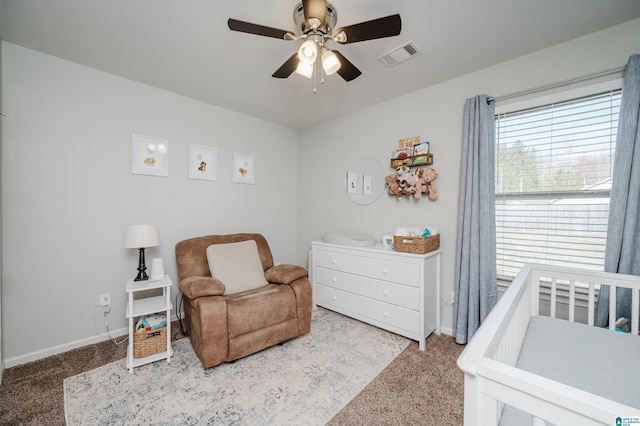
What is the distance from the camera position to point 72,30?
1792mm

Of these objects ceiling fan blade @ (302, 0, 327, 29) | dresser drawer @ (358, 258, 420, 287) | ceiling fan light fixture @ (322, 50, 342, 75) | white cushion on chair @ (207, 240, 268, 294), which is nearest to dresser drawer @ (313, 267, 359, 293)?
dresser drawer @ (358, 258, 420, 287)

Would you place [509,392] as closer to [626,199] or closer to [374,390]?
[374,390]

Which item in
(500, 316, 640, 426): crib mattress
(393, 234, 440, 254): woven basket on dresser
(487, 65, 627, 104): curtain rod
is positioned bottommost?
(500, 316, 640, 426): crib mattress

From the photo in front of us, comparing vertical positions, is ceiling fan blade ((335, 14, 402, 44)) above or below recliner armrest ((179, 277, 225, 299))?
above

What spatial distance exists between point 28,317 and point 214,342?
152cm

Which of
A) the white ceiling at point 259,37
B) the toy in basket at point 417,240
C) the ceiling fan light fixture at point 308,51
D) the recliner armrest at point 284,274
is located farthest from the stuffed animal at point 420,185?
the ceiling fan light fixture at point 308,51

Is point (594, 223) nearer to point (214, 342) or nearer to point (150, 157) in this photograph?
point (214, 342)

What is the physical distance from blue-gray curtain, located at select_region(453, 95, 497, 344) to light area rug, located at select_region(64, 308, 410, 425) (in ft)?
2.19

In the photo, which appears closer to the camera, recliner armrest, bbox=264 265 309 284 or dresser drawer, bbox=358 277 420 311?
dresser drawer, bbox=358 277 420 311

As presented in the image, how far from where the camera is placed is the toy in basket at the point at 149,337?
6.48ft

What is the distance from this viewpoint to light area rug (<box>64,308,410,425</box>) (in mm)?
1512

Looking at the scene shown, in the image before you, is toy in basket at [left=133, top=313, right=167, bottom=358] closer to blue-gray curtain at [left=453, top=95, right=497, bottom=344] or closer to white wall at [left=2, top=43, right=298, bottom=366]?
white wall at [left=2, top=43, right=298, bottom=366]

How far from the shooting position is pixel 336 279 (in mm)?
2852

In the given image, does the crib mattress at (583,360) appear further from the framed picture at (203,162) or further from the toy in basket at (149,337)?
the framed picture at (203,162)
